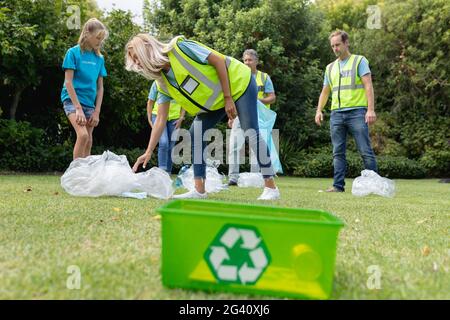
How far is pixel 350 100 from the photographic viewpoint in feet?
18.2

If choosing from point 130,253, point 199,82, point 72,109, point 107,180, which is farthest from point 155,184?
point 130,253

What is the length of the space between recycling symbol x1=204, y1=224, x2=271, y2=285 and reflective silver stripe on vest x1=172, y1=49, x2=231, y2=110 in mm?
2267

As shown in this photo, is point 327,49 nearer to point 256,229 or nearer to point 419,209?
point 419,209

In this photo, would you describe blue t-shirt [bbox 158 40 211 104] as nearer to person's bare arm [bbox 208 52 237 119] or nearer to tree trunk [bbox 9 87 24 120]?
person's bare arm [bbox 208 52 237 119]

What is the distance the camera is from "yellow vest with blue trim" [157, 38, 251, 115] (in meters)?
3.53

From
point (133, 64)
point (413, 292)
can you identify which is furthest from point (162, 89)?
point (413, 292)

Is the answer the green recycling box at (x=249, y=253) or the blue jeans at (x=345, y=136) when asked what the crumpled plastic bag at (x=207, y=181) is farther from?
the green recycling box at (x=249, y=253)

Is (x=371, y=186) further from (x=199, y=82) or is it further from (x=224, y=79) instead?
(x=199, y=82)

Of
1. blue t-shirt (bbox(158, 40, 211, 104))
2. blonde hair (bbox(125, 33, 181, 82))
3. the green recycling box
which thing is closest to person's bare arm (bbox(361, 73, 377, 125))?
blue t-shirt (bbox(158, 40, 211, 104))

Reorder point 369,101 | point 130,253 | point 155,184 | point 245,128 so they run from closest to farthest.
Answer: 1. point 130,253
2. point 245,128
3. point 155,184
4. point 369,101

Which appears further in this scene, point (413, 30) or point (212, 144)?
point (413, 30)

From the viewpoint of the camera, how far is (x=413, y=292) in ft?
5.09

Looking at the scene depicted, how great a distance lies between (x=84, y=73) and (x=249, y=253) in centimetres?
372

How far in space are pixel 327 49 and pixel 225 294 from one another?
1339 cm
